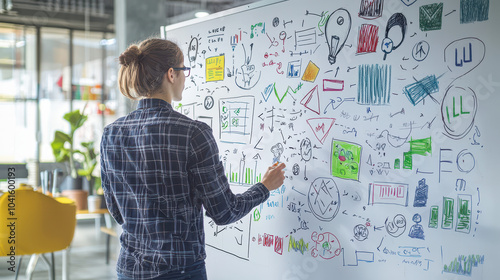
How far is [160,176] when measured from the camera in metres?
1.75

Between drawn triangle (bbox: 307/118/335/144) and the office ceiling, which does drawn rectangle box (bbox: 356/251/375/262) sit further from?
the office ceiling

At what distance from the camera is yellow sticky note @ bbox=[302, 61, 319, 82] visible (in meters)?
2.18

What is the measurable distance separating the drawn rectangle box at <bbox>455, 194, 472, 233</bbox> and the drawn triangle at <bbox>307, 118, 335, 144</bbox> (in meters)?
0.61

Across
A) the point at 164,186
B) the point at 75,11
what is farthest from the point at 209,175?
the point at 75,11

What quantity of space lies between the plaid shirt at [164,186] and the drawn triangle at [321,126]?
55 cm

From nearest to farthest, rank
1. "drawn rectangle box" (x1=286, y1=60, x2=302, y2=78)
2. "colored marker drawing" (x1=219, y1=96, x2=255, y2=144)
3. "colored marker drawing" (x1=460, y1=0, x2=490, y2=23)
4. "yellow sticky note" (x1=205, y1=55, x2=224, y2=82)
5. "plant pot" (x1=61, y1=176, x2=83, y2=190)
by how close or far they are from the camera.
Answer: "colored marker drawing" (x1=460, y1=0, x2=490, y2=23) < "drawn rectangle box" (x1=286, y1=60, x2=302, y2=78) < "colored marker drawing" (x1=219, y1=96, x2=255, y2=144) < "yellow sticky note" (x1=205, y1=55, x2=224, y2=82) < "plant pot" (x1=61, y1=176, x2=83, y2=190)

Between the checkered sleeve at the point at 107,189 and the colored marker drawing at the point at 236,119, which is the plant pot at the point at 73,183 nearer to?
the colored marker drawing at the point at 236,119

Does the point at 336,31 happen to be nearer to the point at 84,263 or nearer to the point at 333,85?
the point at 333,85

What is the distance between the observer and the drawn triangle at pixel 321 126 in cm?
213

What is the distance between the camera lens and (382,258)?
6.37ft

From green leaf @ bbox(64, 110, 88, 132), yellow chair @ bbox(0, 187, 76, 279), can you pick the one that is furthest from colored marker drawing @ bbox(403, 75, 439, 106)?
green leaf @ bbox(64, 110, 88, 132)

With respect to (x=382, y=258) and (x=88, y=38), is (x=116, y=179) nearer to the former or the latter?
(x=382, y=258)

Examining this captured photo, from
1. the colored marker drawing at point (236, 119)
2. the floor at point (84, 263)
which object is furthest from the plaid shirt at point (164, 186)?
the floor at point (84, 263)

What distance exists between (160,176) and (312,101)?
0.79 meters
